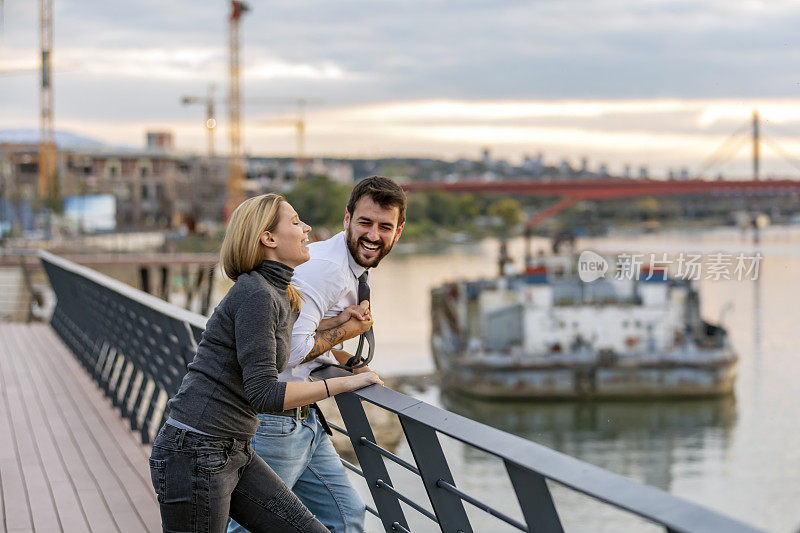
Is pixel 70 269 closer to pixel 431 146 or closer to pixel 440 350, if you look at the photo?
pixel 440 350

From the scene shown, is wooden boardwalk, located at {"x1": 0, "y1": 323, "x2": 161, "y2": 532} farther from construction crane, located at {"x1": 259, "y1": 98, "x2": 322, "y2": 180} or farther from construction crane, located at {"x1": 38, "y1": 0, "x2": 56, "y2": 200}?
construction crane, located at {"x1": 259, "y1": 98, "x2": 322, "y2": 180}

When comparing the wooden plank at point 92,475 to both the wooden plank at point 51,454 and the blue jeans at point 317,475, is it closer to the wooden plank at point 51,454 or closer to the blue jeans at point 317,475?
the wooden plank at point 51,454

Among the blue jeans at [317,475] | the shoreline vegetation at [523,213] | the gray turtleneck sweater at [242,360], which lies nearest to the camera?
the gray turtleneck sweater at [242,360]

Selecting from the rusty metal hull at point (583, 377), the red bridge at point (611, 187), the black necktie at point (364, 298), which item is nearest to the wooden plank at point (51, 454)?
the black necktie at point (364, 298)

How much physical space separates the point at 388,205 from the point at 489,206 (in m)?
27.4

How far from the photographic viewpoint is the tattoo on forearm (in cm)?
216

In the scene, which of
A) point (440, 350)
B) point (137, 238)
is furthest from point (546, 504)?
point (137, 238)

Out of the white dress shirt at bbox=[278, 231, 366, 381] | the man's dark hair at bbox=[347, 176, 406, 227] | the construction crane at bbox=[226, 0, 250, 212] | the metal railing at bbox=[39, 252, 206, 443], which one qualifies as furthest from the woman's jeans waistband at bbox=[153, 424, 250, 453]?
the construction crane at bbox=[226, 0, 250, 212]

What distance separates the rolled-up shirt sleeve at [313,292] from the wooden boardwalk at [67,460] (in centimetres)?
148

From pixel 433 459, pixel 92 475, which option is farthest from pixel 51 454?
pixel 433 459

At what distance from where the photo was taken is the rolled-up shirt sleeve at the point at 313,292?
2.08 m

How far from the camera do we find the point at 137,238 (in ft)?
188

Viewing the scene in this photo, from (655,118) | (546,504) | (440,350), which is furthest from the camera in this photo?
(440,350)

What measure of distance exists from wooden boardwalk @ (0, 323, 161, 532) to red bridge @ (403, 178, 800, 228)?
6.82 ft
